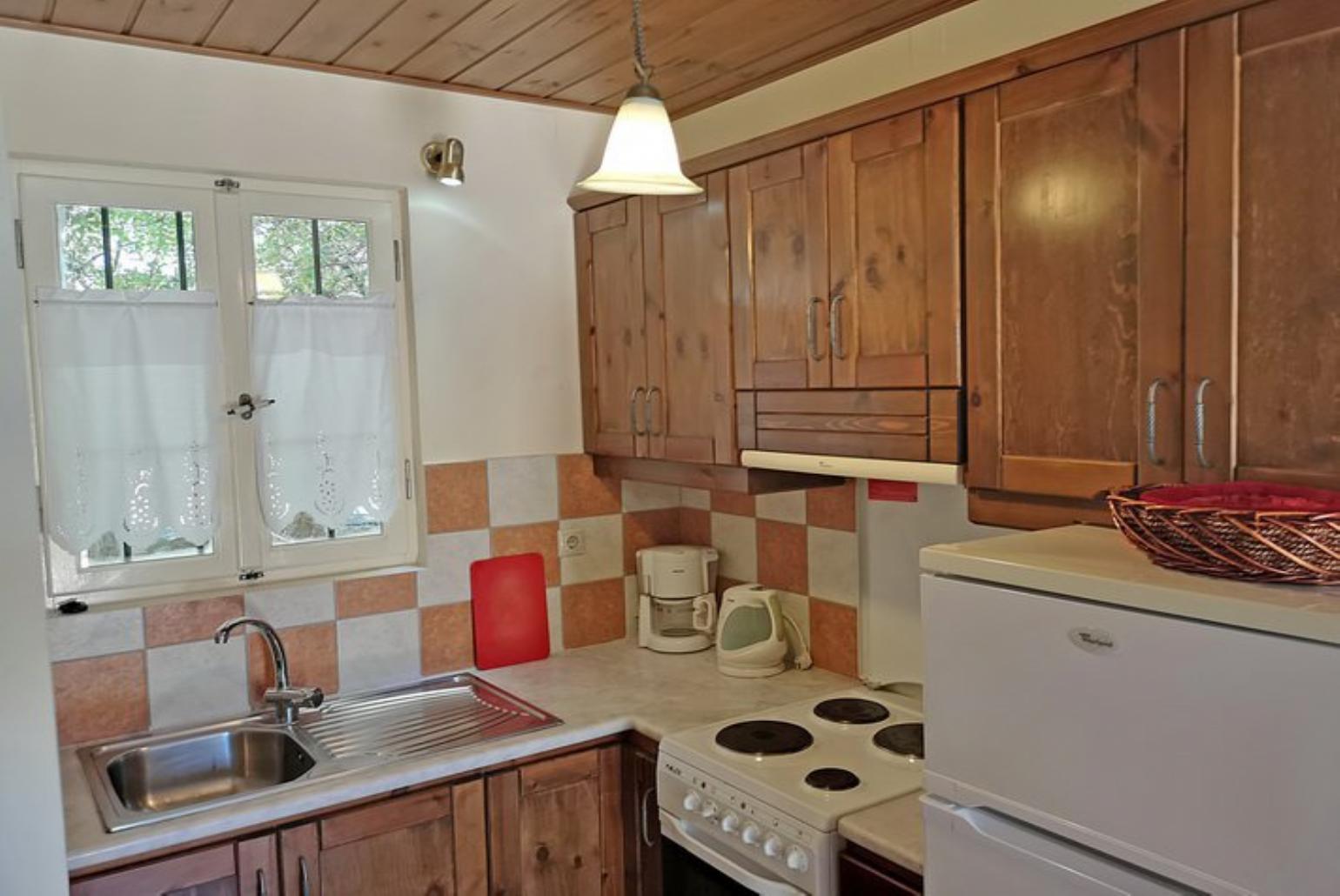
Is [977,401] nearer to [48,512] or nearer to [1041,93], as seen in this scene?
[1041,93]

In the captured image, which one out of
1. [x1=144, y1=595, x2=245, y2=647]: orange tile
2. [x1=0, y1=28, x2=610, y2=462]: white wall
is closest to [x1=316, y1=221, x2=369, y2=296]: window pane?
[x1=0, y1=28, x2=610, y2=462]: white wall

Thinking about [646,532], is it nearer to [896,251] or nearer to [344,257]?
[344,257]

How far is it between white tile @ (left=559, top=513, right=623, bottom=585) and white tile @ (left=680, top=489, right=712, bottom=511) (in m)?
0.23

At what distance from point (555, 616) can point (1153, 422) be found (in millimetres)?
1760

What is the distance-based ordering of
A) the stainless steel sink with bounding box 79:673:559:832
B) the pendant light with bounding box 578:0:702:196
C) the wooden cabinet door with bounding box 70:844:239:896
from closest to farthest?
1. the pendant light with bounding box 578:0:702:196
2. the wooden cabinet door with bounding box 70:844:239:896
3. the stainless steel sink with bounding box 79:673:559:832

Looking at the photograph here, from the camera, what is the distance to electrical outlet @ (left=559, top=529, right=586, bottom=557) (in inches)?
111

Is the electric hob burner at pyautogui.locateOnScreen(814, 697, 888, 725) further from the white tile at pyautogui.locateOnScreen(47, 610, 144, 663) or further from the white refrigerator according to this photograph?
the white tile at pyautogui.locateOnScreen(47, 610, 144, 663)

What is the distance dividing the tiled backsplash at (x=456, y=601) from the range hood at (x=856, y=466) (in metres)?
0.33

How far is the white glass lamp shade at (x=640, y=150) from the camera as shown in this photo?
1560 millimetres

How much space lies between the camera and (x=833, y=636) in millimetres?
2525

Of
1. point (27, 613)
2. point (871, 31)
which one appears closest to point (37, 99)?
point (27, 613)

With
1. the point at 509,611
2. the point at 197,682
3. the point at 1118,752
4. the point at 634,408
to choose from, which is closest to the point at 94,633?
the point at 197,682

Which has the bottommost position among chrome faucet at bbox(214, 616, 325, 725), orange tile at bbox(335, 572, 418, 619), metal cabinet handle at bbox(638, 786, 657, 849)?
metal cabinet handle at bbox(638, 786, 657, 849)

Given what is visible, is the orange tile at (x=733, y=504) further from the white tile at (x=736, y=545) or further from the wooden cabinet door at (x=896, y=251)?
the wooden cabinet door at (x=896, y=251)
